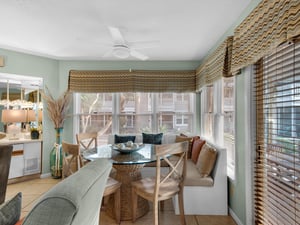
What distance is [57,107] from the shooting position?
390cm

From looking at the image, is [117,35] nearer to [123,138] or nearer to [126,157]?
[126,157]

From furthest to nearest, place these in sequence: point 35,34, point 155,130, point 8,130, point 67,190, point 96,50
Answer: point 155,130
point 8,130
point 96,50
point 35,34
point 67,190

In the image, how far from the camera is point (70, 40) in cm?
304

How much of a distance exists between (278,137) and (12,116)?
4.23 metres

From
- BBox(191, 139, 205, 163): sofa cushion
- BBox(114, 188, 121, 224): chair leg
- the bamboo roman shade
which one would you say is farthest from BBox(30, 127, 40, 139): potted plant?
BBox(191, 139, 205, 163): sofa cushion

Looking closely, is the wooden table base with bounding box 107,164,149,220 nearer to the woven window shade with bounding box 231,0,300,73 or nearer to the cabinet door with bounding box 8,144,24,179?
the woven window shade with bounding box 231,0,300,73

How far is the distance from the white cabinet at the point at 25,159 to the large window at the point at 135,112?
96cm

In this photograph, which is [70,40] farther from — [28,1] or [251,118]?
[251,118]

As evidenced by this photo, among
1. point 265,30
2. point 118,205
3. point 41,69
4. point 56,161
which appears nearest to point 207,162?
point 118,205

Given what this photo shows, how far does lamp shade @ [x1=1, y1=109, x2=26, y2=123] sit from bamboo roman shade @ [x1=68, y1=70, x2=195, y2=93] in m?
1.06

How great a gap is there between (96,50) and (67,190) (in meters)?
3.27

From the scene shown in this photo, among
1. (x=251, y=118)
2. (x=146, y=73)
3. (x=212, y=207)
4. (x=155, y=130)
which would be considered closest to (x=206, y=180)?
(x=212, y=207)

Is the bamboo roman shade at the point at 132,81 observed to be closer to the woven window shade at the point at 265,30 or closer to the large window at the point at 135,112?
the large window at the point at 135,112

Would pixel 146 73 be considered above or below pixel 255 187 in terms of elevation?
above
